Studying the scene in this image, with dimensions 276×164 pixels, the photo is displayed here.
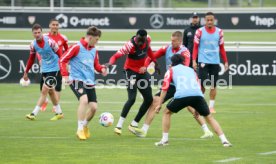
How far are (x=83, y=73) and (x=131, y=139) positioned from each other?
1548mm

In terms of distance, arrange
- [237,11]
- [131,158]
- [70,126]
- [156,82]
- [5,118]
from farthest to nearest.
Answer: [237,11], [156,82], [5,118], [70,126], [131,158]

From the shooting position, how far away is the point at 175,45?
1497cm

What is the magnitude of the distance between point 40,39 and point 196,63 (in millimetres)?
3910

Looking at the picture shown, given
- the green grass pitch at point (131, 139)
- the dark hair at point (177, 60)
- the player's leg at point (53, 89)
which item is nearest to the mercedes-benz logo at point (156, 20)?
the green grass pitch at point (131, 139)

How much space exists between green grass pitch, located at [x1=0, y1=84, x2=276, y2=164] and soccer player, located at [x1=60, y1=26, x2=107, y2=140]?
1.53 feet

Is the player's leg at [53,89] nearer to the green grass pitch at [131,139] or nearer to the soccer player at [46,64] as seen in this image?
the soccer player at [46,64]

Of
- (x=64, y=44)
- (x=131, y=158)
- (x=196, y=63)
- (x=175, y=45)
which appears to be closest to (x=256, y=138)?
(x=175, y=45)

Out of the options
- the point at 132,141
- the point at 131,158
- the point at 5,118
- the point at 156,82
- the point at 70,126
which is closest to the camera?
the point at 131,158

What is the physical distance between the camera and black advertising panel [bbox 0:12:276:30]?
39969 millimetres

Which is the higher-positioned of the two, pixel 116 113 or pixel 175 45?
pixel 175 45

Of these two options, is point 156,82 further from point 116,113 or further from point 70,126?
point 70,126

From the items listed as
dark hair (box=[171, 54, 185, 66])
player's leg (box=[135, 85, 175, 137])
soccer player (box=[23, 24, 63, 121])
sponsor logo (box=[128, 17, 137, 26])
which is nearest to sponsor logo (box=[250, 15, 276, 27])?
sponsor logo (box=[128, 17, 137, 26])

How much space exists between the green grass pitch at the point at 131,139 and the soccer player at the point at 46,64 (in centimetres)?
39

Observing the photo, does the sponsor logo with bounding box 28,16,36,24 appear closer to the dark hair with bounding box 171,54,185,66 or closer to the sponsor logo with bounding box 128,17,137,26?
the sponsor logo with bounding box 128,17,137,26
